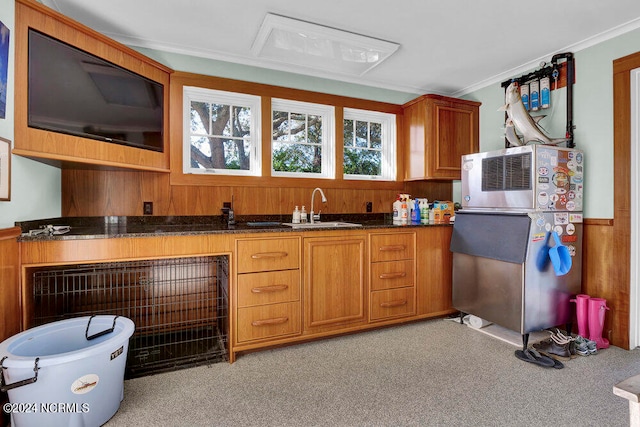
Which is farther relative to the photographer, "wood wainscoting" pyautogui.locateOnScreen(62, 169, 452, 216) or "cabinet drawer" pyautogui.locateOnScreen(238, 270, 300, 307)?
"wood wainscoting" pyautogui.locateOnScreen(62, 169, 452, 216)

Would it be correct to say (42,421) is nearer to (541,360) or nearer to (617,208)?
(541,360)

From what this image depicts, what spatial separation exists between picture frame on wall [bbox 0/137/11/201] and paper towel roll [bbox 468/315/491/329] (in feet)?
11.3

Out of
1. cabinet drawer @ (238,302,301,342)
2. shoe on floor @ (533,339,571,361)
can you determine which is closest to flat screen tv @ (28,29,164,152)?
cabinet drawer @ (238,302,301,342)

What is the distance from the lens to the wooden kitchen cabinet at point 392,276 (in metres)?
2.77

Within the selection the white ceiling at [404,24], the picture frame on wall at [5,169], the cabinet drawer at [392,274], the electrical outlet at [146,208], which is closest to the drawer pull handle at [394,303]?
the cabinet drawer at [392,274]

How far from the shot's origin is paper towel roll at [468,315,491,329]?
2.88 m

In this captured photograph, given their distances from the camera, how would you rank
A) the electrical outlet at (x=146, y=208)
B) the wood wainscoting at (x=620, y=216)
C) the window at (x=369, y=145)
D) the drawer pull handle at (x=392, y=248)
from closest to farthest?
the wood wainscoting at (x=620, y=216), the electrical outlet at (x=146, y=208), the drawer pull handle at (x=392, y=248), the window at (x=369, y=145)

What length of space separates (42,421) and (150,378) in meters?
0.65

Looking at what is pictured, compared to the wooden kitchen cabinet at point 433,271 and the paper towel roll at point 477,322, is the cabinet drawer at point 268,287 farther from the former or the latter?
the paper towel roll at point 477,322

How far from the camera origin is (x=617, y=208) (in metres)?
2.51

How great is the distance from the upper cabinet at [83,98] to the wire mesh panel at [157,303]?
818 mm

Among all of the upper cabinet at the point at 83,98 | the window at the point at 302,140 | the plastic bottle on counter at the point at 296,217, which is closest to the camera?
the upper cabinet at the point at 83,98

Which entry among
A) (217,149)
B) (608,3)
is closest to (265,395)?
(217,149)

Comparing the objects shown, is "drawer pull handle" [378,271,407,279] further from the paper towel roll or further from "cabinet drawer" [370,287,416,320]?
the paper towel roll
